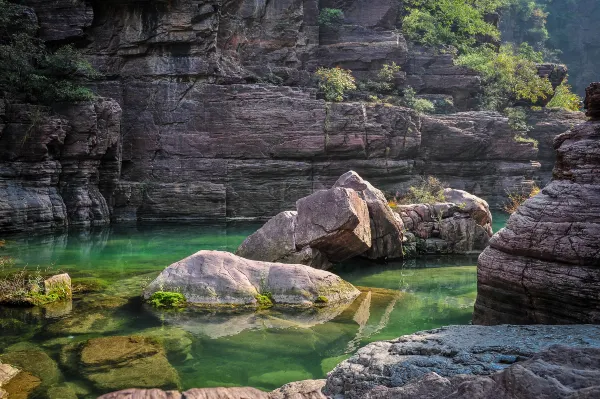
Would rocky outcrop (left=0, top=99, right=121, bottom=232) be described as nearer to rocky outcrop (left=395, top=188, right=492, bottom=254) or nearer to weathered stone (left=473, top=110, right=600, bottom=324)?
rocky outcrop (left=395, top=188, right=492, bottom=254)

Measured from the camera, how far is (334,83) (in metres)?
28.5

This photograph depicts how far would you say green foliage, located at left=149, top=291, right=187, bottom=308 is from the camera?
9.70 meters

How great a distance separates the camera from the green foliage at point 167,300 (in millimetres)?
9699

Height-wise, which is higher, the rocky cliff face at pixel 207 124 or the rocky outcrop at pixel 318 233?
the rocky cliff face at pixel 207 124

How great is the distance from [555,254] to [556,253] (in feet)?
0.06

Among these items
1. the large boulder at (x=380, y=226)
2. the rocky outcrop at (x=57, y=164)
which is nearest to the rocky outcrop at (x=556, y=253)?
the large boulder at (x=380, y=226)

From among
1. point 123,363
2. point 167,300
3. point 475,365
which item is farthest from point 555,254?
point 167,300

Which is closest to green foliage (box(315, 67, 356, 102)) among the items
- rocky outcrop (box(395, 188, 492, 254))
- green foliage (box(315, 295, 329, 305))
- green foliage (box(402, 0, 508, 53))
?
green foliage (box(402, 0, 508, 53))

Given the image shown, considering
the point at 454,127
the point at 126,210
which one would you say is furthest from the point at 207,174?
the point at 454,127

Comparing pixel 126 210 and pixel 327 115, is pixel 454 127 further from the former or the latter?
pixel 126 210

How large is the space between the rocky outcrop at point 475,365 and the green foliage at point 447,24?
31198 millimetres

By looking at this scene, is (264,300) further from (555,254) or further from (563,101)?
(563,101)

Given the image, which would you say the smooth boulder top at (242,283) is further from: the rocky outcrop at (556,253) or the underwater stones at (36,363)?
the rocky outcrop at (556,253)

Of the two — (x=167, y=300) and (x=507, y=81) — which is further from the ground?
(x=507, y=81)
